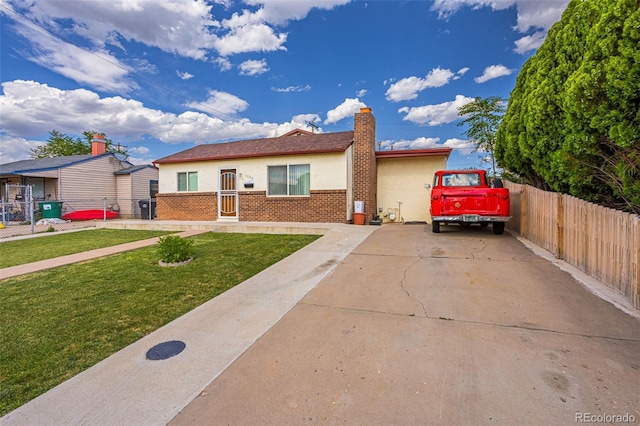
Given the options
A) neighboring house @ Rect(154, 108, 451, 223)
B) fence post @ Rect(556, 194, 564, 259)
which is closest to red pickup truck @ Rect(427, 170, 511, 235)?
fence post @ Rect(556, 194, 564, 259)

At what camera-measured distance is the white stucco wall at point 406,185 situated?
40.9ft

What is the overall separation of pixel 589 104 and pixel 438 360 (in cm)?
375

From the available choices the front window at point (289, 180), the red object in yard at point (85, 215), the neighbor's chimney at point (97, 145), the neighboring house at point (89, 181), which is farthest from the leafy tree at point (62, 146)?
the front window at point (289, 180)

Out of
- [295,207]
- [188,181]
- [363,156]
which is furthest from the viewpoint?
[188,181]

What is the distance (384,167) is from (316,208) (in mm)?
3828

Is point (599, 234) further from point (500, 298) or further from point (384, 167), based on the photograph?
point (384, 167)

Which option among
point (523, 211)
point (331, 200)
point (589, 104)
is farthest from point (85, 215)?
point (589, 104)

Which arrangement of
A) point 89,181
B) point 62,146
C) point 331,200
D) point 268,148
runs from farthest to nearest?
1. point 62,146
2. point 89,181
3. point 268,148
4. point 331,200

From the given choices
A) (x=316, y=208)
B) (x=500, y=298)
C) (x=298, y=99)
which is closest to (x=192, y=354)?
(x=500, y=298)

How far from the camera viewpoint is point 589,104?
148 inches

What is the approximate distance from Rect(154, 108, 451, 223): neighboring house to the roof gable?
4 cm

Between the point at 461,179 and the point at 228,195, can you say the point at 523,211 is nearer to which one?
the point at 461,179

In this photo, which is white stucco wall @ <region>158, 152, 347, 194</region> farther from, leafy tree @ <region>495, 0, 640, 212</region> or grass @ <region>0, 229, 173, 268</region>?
leafy tree @ <region>495, 0, 640, 212</region>

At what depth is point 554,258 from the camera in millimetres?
5680
